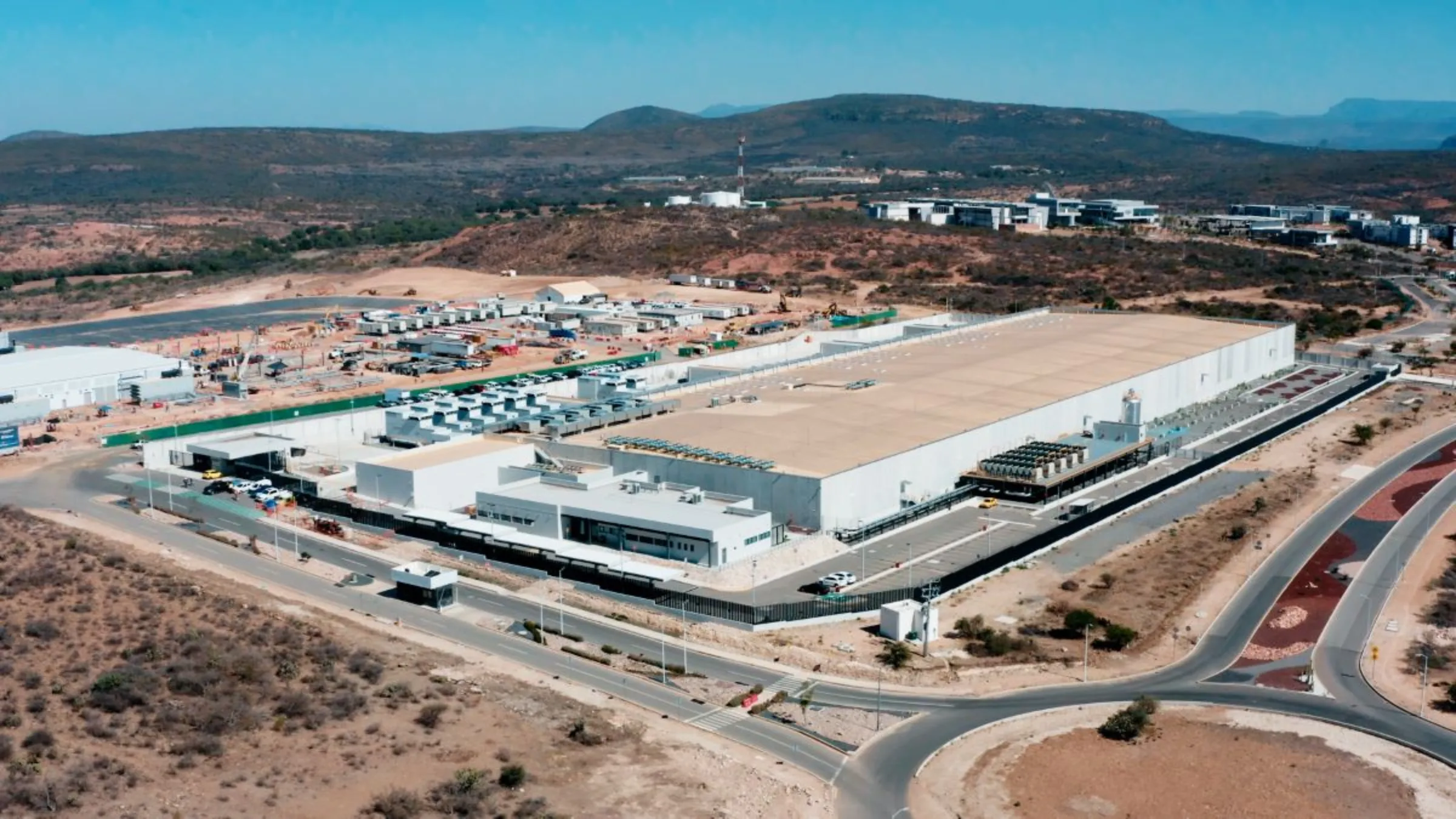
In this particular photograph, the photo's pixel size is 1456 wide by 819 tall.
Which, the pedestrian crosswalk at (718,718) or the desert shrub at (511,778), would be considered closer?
the desert shrub at (511,778)

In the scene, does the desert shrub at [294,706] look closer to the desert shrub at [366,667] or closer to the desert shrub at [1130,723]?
the desert shrub at [366,667]

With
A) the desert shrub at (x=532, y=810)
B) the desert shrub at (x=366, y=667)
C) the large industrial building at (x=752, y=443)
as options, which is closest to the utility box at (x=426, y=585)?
the large industrial building at (x=752, y=443)

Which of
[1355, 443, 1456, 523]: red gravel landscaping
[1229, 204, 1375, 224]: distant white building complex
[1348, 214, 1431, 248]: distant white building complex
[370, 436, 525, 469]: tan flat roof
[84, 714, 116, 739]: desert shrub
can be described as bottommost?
[1355, 443, 1456, 523]: red gravel landscaping

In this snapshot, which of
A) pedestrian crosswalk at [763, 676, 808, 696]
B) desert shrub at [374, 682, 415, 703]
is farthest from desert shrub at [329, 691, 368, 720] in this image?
pedestrian crosswalk at [763, 676, 808, 696]

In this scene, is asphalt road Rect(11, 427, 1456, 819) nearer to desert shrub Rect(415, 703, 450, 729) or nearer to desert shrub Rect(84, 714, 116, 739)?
desert shrub Rect(415, 703, 450, 729)

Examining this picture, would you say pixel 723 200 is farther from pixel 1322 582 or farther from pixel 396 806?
pixel 396 806

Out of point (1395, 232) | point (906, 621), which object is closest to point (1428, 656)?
point (906, 621)

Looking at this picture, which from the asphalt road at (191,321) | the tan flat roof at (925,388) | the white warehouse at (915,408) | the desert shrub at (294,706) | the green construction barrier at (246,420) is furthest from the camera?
the asphalt road at (191,321)
